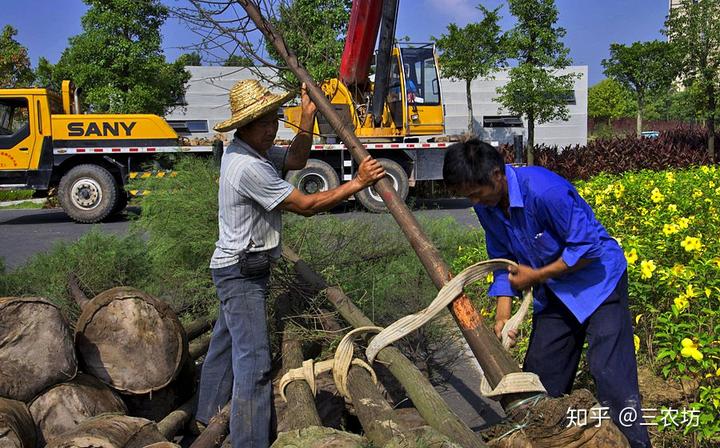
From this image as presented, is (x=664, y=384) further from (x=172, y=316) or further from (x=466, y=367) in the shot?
(x=172, y=316)

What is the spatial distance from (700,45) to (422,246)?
1792cm

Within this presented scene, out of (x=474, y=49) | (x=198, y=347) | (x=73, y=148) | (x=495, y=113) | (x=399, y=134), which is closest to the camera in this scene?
(x=198, y=347)

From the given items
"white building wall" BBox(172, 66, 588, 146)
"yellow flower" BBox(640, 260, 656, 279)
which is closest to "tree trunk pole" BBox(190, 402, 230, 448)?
"yellow flower" BBox(640, 260, 656, 279)

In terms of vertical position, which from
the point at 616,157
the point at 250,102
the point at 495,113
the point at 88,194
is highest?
the point at 495,113

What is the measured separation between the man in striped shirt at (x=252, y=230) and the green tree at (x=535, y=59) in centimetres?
1723

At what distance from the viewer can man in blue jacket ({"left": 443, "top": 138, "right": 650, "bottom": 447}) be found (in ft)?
8.96

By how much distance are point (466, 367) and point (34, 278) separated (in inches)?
138

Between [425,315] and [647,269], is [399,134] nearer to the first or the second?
[647,269]

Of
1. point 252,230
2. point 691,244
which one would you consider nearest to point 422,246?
point 252,230

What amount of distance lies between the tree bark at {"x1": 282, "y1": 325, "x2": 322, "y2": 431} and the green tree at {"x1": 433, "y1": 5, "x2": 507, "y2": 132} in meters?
20.2

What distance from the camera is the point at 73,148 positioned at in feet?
45.6

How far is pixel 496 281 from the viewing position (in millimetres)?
3242

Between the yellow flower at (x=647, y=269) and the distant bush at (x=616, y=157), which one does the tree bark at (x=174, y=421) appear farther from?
the distant bush at (x=616, y=157)

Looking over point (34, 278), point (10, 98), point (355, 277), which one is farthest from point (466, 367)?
point (10, 98)
